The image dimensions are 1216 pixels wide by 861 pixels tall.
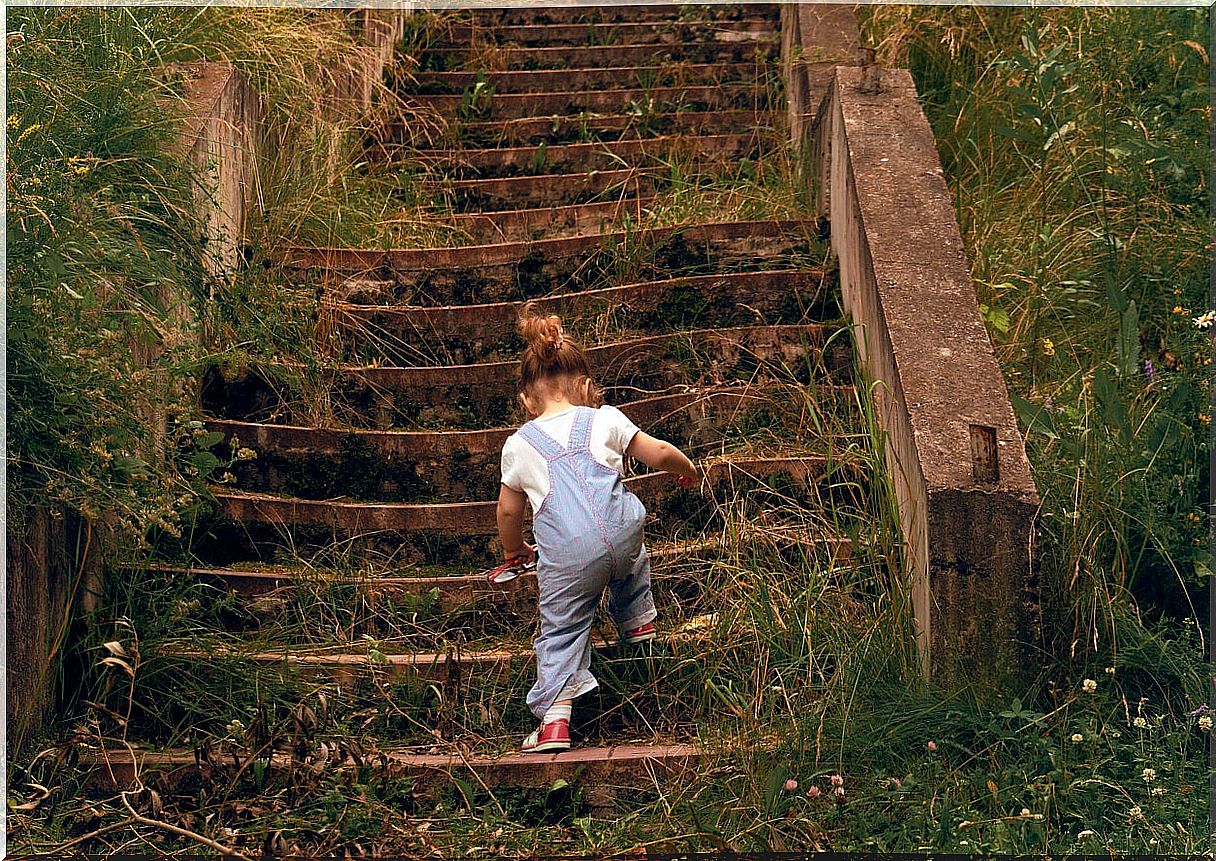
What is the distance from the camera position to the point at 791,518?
4355 mm

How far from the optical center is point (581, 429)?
396cm

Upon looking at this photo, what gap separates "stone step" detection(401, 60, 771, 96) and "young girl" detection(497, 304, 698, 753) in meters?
3.82

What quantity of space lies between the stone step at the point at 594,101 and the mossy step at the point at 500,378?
2507 millimetres

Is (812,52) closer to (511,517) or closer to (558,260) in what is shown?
(558,260)

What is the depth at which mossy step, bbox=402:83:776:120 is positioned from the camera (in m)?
A: 7.24

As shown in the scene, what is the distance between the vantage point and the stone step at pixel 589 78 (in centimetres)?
748

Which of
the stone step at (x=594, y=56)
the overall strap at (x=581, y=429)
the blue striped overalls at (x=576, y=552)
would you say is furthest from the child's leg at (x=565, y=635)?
the stone step at (x=594, y=56)

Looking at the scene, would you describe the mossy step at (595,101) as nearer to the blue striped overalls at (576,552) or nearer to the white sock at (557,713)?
the blue striped overalls at (576,552)

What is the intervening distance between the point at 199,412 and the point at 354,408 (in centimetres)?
57

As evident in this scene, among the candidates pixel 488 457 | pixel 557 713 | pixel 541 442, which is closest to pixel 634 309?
pixel 488 457

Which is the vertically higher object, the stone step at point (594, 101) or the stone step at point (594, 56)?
the stone step at point (594, 56)

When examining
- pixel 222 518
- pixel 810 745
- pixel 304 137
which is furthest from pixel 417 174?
pixel 810 745

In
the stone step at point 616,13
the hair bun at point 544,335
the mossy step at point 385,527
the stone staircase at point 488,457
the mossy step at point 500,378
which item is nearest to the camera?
the stone staircase at point 488,457

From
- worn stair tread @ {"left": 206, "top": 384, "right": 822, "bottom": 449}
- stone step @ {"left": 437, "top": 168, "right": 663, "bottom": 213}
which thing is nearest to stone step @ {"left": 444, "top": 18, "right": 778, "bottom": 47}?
stone step @ {"left": 437, "top": 168, "right": 663, "bottom": 213}
